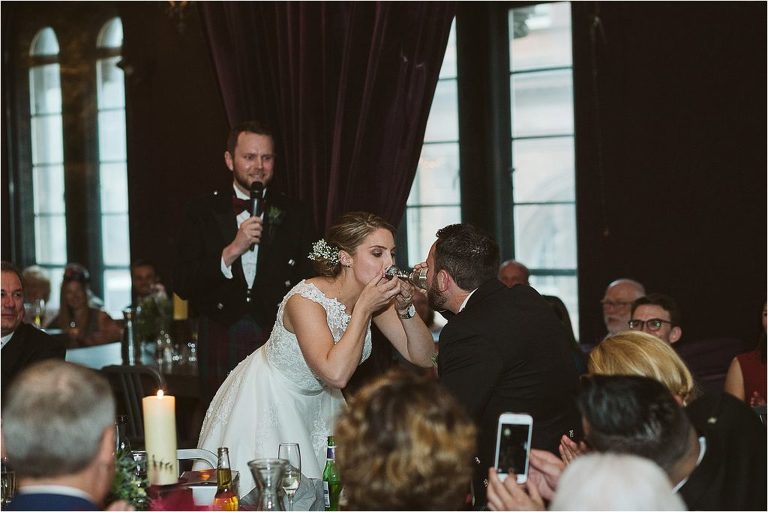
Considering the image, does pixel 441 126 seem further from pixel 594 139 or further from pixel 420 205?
pixel 594 139

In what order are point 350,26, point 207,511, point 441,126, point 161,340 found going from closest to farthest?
point 207,511 → point 350,26 → point 161,340 → point 441,126

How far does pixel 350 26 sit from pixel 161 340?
225cm

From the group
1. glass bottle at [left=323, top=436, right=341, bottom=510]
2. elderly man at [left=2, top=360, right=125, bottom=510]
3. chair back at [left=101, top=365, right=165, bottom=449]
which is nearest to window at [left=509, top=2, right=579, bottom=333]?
chair back at [left=101, top=365, right=165, bottom=449]

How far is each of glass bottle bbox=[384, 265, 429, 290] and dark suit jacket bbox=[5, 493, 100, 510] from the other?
1601 millimetres

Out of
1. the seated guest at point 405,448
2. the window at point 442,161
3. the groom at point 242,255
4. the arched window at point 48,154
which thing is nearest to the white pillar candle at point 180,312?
the groom at point 242,255

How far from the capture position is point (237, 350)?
4.09m

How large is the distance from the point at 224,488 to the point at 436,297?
3.50ft

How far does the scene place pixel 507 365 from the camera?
283cm

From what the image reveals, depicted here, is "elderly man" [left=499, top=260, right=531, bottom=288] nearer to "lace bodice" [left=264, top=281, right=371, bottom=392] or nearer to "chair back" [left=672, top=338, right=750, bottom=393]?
"chair back" [left=672, top=338, right=750, bottom=393]

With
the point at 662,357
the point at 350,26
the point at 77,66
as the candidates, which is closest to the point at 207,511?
the point at 662,357

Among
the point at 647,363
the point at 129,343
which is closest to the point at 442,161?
the point at 129,343

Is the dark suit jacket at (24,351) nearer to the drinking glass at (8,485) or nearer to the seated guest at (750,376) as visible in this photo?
the drinking glass at (8,485)

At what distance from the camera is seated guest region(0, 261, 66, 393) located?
11.0 ft

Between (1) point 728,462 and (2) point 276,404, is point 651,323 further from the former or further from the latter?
(1) point 728,462
